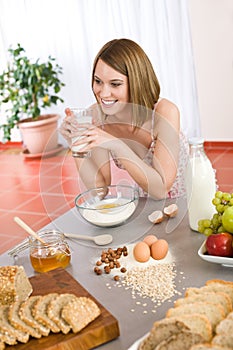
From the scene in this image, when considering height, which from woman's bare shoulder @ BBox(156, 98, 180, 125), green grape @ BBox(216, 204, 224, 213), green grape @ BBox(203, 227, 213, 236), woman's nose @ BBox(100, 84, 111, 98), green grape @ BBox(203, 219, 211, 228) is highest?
woman's nose @ BBox(100, 84, 111, 98)

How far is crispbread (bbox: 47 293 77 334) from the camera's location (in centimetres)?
115

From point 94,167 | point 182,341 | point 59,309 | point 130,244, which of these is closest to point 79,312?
point 59,309

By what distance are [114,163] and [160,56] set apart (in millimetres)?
3010

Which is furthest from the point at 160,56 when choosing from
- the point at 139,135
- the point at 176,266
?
the point at 176,266

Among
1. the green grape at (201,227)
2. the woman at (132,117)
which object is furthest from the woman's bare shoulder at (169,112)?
the green grape at (201,227)

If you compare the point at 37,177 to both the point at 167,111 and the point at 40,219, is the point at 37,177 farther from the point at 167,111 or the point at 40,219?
the point at 167,111

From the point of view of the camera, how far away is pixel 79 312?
1161 mm

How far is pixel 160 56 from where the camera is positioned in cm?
508

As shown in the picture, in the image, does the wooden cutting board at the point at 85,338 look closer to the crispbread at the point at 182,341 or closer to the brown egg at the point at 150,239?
the crispbread at the point at 182,341

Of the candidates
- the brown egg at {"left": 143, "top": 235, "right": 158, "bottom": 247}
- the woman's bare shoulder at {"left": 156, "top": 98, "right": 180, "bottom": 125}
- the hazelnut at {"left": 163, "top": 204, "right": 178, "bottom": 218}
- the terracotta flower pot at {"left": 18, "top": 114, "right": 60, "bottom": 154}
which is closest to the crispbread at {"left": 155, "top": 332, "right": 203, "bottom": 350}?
the brown egg at {"left": 143, "top": 235, "right": 158, "bottom": 247}

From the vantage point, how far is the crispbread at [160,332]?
1.02 m

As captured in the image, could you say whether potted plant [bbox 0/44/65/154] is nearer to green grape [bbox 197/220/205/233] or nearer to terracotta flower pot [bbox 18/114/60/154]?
terracotta flower pot [bbox 18/114/60/154]

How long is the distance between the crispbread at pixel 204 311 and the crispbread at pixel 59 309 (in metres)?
0.22

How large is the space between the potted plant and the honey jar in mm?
4008
